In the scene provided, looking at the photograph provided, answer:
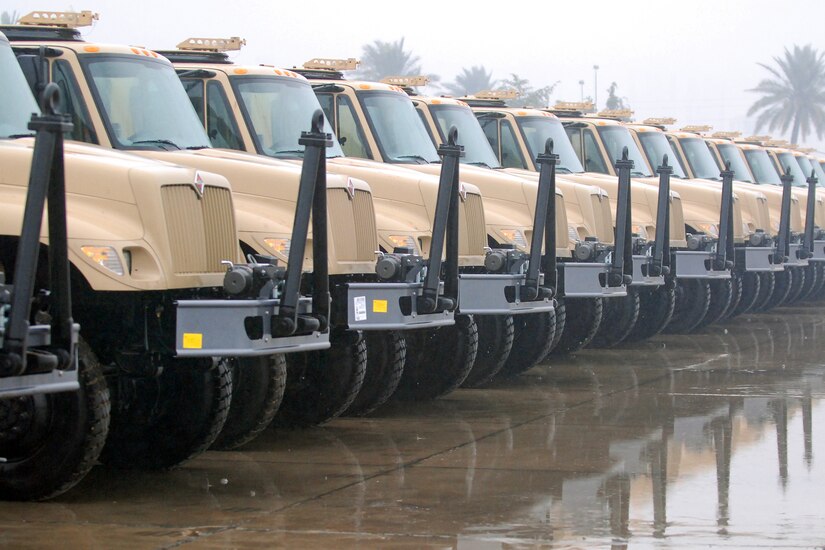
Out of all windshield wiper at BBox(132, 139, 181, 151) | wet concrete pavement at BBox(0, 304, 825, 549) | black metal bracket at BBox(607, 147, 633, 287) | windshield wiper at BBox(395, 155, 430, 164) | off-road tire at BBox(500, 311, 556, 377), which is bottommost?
wet concrete pavement at BBox(0, 304, 825, 549)

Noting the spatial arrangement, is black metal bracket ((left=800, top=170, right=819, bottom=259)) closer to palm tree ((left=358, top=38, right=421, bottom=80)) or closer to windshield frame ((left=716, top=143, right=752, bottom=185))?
windshield frame ((left=716, top=143, right=752, bottom=185))

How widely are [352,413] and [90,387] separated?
14.2 ft

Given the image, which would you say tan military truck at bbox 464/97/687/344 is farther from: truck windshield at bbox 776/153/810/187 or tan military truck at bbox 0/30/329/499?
truck windshield at bbox 776/153/810/187

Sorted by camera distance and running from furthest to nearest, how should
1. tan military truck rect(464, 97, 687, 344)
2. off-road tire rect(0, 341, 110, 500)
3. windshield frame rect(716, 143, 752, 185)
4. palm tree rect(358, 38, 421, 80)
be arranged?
palm tree rect(358, 38, 421, 80) → windshield frame rect(716, 143, 752, 185) → tan military truck rect(464, 97, 687, 344) → off-road tire rect(0, 341, 110, 500)

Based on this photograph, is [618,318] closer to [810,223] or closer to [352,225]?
[810,223]

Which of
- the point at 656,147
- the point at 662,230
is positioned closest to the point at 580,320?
the point at 662,230

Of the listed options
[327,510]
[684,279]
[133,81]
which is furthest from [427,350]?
[684,279]

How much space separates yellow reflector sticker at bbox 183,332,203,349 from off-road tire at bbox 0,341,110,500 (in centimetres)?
48

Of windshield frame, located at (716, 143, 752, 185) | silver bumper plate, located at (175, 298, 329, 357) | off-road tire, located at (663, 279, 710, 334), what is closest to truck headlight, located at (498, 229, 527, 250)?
silver bumper plate, located at (175, 298, 329, 357)

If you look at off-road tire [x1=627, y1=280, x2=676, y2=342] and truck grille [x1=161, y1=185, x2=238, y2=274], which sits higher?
truck grille [x1=161, y1=185, x2=238, y2=274]

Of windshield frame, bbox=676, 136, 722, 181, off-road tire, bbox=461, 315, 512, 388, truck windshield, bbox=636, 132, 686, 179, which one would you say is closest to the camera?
off-road tire, bbox=461, 315, 512, 388

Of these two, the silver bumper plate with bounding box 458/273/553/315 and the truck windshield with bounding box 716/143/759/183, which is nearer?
the silver bumper plate with bounding box 458/273/553/315

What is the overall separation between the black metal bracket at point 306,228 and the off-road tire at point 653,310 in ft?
37.2

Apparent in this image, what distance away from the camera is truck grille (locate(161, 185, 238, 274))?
9297mm
